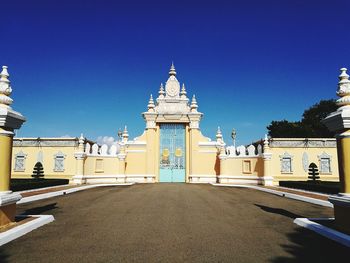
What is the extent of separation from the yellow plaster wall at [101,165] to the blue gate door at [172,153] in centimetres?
406

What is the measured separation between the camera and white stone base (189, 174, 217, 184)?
25062mm

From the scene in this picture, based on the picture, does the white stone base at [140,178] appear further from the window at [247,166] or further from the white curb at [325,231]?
the white curb at [325,231]

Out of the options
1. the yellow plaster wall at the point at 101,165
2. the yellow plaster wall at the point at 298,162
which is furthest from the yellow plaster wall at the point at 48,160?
the yellow plaster wall at the point at 298,162

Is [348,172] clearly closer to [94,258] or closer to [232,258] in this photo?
[232,258]

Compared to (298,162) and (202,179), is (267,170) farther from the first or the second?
(202,179)

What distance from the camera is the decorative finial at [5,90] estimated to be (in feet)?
21.4

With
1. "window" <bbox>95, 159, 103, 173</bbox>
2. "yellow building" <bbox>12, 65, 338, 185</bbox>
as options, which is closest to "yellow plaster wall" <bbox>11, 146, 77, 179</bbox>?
"yellow building" <bbox>12, 65, 338, 185</bbox>

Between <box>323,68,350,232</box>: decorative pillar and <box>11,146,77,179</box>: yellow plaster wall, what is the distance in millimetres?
22208

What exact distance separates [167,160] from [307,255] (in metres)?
21.2

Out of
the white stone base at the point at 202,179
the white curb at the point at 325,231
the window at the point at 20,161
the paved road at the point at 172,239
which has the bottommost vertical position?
the paved road at the point at 172,239

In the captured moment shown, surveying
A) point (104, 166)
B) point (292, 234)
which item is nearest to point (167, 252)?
point (292, 234)

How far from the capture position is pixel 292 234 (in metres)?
6.39

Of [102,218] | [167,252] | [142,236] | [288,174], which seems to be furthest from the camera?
[288,174]

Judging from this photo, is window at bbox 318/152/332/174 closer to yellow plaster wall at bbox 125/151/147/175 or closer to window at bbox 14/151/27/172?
yellow plaster wall at bbox 125/151/147/175
